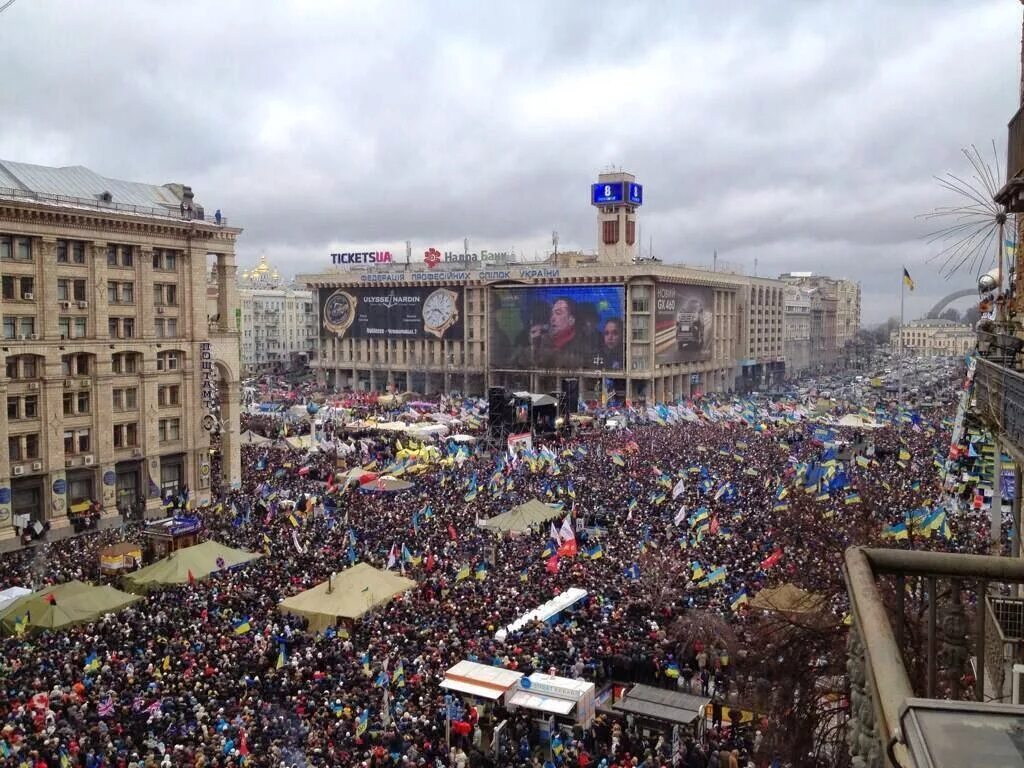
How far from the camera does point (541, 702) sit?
15.3 m

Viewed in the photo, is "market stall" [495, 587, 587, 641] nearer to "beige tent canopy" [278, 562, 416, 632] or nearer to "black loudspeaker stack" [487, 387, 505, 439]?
"beige tent canopy" [278, 562, 416, 632]

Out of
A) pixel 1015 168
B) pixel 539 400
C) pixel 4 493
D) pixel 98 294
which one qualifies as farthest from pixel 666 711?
pixel 539 400

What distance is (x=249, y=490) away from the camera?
129 ft

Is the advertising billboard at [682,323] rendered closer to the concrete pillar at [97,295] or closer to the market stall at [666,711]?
the concrete pillar at [97,295]

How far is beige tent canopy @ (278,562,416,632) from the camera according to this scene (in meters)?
20.2

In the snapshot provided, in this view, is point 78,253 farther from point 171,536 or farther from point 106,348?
point 171,536

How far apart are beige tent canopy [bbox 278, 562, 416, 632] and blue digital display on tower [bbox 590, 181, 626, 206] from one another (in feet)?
245

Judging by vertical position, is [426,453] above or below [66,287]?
below

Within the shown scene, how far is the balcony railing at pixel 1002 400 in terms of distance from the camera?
10.9m

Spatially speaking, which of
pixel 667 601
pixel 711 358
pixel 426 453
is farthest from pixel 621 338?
pixel 667 601

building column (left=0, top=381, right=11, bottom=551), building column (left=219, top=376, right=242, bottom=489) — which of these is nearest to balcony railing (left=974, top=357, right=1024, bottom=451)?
building column (left=0, top=381, right=11, bottom=551)

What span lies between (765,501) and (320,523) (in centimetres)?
1665

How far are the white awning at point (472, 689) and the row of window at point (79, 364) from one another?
2617 centimetres

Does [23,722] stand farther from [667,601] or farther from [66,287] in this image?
[66,287]
